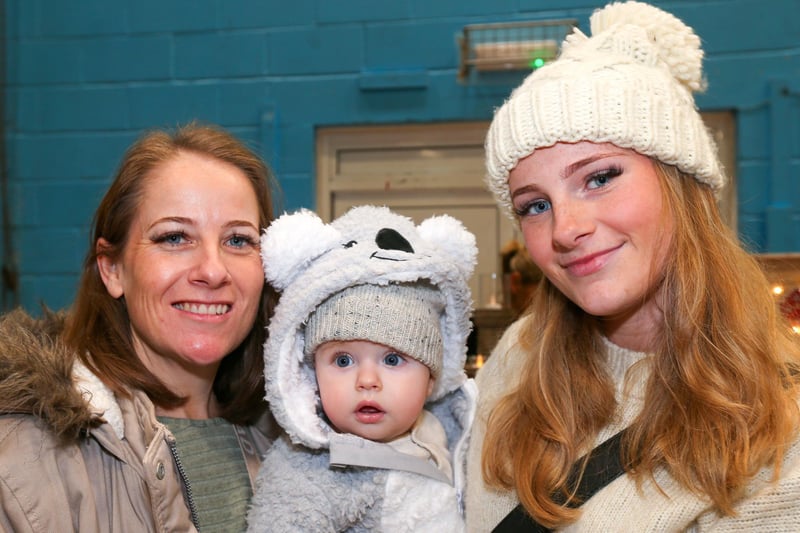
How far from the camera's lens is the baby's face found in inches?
57.8

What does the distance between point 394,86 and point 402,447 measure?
207cm

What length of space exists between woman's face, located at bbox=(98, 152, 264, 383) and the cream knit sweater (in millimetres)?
575

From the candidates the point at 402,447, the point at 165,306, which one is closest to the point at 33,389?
the point at 165,306

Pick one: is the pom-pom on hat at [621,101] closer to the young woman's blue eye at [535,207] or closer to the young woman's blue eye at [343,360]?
the young woman's blue eye at [535,207]

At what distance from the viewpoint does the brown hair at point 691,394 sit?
1274 millimetres

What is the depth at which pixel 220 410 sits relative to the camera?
173cm

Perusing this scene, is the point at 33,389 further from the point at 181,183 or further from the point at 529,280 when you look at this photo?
the point at 529,280

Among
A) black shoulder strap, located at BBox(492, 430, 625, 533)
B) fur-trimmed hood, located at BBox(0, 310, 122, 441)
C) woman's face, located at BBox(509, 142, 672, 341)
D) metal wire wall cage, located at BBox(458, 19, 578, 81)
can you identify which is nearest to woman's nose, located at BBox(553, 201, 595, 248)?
woman's face, located at BBox(509, 142, 672, 341)

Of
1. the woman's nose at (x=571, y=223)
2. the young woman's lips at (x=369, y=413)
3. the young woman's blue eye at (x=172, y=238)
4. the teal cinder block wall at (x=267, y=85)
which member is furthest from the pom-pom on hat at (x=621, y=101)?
the teal cinder block wall at (x=267, y=85)

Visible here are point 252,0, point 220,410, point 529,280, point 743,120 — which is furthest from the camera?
point 252,0

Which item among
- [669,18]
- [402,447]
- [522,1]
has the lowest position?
[402,447]

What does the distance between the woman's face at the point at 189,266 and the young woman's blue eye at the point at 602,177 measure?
679mm

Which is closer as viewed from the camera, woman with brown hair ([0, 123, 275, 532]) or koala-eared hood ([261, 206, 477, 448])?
woman with brown hair ([0, 123, 275, 532])

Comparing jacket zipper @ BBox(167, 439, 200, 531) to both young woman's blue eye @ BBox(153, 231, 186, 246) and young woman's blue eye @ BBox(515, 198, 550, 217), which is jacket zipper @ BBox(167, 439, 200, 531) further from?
young woman's blue eye @ BBox(515, 198, 550, 217)
